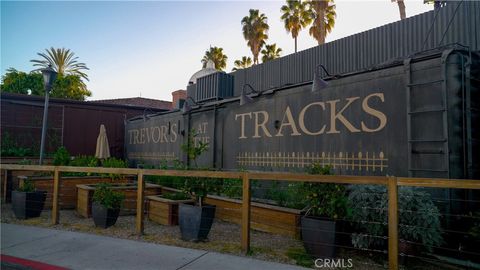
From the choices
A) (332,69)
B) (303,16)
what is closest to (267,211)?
(332,69)

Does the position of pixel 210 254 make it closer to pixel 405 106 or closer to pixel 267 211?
pixel 267 211

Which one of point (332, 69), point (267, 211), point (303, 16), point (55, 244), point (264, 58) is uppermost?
point (303, 16)

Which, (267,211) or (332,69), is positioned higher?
(332,69)

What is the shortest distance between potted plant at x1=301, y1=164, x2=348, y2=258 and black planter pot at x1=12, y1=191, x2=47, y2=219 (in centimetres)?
632

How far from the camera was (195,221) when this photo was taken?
5.54 meters

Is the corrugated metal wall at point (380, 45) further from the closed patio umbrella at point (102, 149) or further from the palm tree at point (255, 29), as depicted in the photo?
the palm tree at point (255, 29)

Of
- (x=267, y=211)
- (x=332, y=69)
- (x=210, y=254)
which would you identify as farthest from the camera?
(x=332, y=69)

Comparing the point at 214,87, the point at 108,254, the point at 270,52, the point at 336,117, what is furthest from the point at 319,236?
the point at 270,52

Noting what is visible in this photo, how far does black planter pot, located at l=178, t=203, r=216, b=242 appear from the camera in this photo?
5.53 meters

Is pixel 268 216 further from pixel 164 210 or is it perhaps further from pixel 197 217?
pixel 164 210

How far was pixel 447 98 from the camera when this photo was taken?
530cm

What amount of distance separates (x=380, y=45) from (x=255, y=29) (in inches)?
1117

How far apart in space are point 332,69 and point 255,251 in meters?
8.77

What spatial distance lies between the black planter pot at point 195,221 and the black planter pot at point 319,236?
1690 millimetres
